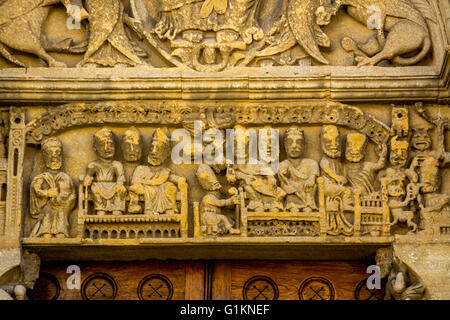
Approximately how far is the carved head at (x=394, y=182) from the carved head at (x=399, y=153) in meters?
0.07

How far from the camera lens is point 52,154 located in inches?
300

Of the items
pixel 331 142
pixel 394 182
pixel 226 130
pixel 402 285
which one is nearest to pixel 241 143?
pixel 226 130

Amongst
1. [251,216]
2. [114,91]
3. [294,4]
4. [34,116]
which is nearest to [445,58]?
[294,4]

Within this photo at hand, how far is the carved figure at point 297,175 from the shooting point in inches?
297

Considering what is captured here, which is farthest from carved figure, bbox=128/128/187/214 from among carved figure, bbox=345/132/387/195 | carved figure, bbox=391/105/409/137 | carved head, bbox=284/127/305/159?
carved figure, bbox=391/105/409/137

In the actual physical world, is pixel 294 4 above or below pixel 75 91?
above

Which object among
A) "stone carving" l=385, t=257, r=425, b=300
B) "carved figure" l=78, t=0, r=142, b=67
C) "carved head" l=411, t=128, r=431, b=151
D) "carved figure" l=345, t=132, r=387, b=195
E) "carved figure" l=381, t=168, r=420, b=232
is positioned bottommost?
"stone carving" l=385, t=257, r=425, b=300

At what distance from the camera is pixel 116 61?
25.8 feet

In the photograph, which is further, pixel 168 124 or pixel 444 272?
pixel 168 124

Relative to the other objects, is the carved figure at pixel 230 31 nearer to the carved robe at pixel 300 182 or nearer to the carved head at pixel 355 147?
the carved head at pixel 355 147

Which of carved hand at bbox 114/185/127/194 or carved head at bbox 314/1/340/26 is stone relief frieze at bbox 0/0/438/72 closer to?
carved head at bbox 314/1/340/26

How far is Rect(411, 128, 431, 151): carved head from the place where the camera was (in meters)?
7.67
